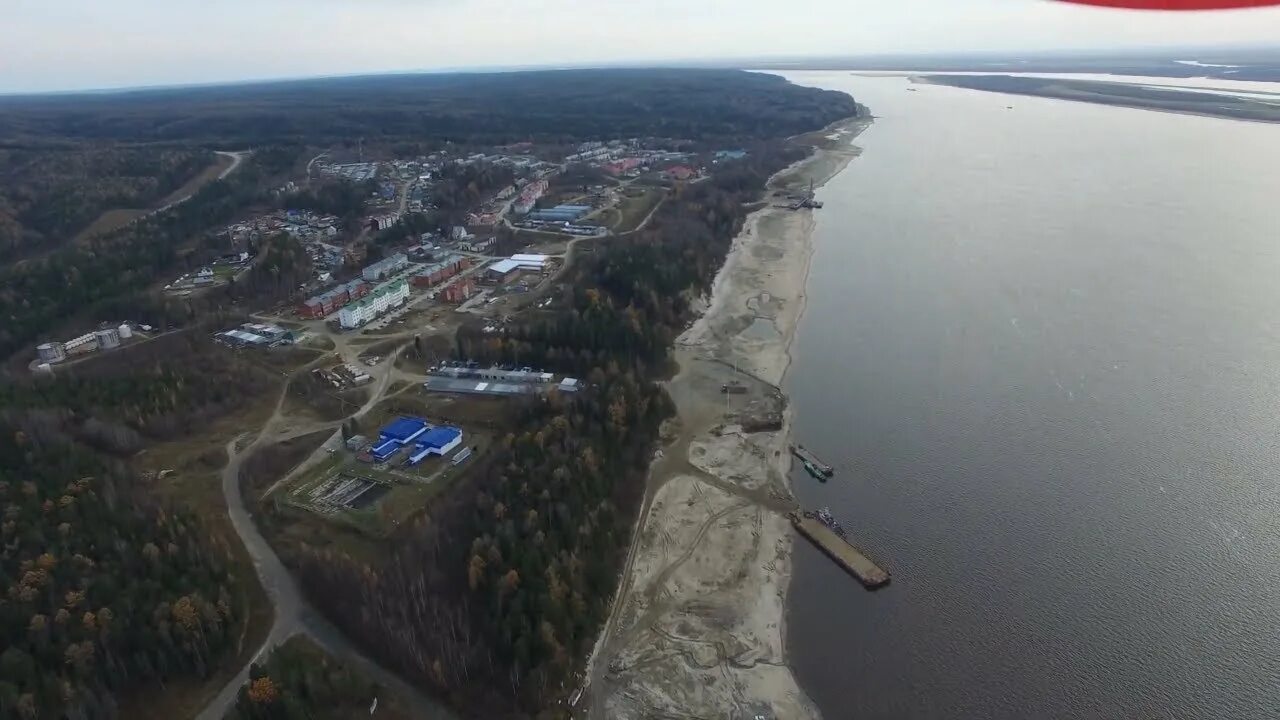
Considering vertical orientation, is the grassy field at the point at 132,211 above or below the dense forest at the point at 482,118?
below

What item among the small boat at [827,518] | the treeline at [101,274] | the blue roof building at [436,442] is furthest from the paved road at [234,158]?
the small boat at [827,518]

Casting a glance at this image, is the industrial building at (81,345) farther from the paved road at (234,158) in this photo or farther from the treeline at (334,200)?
the paved road at (234,158)

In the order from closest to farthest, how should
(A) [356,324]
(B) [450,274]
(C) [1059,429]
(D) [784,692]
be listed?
1. (D) [784,692]
2. (C) [1059,429]
3. (A) [356,324]
4. (B) [450,274]

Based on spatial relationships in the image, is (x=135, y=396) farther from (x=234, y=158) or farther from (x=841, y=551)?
(x=234, y=158)

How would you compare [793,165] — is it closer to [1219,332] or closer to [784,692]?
[1219,332]

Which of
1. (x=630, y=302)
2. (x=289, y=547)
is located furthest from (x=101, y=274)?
(x=289, y=547)

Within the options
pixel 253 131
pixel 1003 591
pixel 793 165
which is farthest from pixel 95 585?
pixel 253 131
